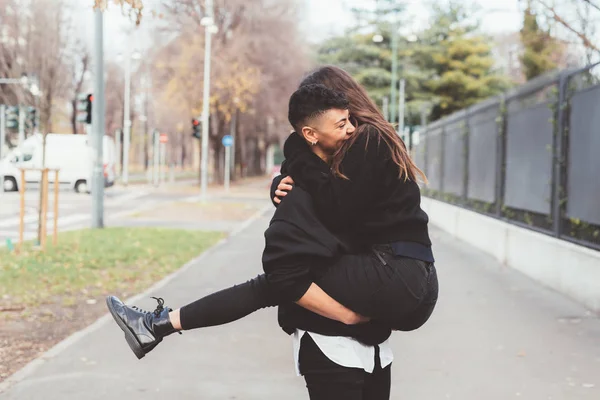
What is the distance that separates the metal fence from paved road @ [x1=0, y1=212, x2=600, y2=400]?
4.00ft

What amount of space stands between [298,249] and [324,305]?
7.6 inches

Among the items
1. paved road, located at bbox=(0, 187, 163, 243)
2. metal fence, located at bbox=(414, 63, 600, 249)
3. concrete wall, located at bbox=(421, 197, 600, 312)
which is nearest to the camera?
concrete wall, located at bbox=(421, 197, 600, 312)

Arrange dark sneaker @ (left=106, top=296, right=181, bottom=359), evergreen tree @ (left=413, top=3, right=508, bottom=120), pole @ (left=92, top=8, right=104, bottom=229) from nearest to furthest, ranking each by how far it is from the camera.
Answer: dark sneaker @ (left=106, top=296, right=181, bottom=359)
pole @ (left=92, top=8, right=104, bottom=229)
evergreen tree @ (left=413, top=3, right=508, bottom=120)

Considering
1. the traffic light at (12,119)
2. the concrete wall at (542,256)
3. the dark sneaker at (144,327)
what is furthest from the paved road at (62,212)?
the dark sneaker at (144,327)

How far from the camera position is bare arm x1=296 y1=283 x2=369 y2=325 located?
2.47m

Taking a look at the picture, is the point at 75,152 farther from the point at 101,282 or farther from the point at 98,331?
the point at 98,331

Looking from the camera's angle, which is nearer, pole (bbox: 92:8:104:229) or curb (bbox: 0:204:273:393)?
curb (bbox: 0:204:273:393)

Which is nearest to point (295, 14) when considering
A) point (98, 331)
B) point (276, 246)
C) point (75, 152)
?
point (75, 152)

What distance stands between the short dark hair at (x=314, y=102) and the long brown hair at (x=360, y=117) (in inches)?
2.2

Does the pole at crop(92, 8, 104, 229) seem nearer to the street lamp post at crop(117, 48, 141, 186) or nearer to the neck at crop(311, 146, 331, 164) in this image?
the neck at crop(311, 146, 331, 164)

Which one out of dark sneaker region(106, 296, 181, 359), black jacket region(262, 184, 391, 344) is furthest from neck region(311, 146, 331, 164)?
dark sneaker region(106, 296, 181, 359)

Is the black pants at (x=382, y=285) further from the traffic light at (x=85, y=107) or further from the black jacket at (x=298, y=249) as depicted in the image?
the traffic light at (x=85, y=107)

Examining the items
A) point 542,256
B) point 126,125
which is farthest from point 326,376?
point 126,125

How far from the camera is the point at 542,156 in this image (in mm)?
10711
